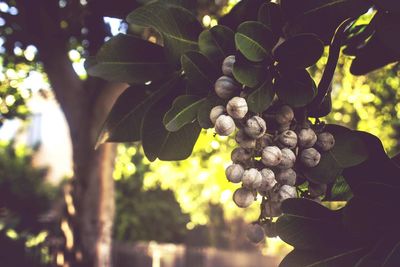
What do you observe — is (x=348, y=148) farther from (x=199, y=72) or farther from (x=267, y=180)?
(x=199, y=72)

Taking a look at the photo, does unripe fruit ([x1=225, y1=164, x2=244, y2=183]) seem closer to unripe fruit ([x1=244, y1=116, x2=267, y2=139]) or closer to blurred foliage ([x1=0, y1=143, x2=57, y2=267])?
unripe fruit ([x1=244, y1=116, x2=267, y2=139])

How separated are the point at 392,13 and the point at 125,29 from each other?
1.50 m

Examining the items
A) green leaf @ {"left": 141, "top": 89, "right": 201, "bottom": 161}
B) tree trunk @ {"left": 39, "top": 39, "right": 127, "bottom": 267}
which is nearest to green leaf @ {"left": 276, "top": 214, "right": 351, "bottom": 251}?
green leaf @ {"left": 141, "top": 89, "right": 201, "bottom": 161}

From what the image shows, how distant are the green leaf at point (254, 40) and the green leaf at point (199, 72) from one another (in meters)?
0.11

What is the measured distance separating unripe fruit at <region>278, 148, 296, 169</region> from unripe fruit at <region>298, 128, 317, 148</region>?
4cm

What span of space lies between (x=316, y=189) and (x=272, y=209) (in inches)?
4.5

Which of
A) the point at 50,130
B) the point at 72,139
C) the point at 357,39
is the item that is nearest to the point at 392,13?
the point at 357,39

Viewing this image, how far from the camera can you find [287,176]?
110cm

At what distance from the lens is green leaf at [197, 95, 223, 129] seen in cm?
113

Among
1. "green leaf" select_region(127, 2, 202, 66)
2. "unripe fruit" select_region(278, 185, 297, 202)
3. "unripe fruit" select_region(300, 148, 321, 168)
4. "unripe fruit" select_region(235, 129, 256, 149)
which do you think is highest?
"green leaf" select_region(127, 2, 202, 66)

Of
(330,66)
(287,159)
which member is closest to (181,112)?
(287,159)

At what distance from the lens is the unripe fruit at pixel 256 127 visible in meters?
1.06

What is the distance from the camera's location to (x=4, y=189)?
41.4ft

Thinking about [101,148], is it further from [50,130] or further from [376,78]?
[50,130]
